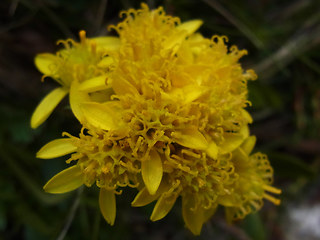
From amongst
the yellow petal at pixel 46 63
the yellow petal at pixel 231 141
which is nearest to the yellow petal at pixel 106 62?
the yellow petal at pixel 46 63

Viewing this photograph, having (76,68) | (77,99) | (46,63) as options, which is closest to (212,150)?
(77,99)

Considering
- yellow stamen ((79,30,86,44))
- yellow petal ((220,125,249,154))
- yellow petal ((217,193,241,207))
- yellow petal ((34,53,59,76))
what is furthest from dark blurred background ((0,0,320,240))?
yellow petal ((220,125,249,154))

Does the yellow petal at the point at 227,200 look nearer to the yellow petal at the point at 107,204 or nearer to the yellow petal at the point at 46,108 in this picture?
the yellow petal at the point at 107,204

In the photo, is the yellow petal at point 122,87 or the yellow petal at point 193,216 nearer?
the yellow petal at point 122,87

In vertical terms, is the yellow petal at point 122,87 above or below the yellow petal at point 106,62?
below

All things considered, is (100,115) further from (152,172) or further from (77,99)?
(152,172)

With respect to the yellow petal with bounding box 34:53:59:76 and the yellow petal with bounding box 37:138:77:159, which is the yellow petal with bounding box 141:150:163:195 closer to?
the yellow petal with bounding box 37:138:77:159

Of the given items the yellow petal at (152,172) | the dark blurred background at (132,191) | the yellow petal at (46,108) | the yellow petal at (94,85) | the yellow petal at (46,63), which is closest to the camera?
the yellow petal at (152,172)
